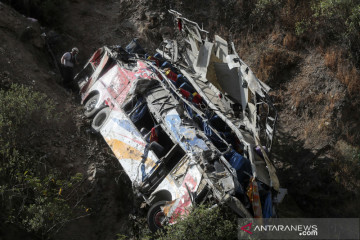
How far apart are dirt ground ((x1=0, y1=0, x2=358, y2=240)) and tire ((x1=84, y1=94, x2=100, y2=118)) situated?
0.60 ft

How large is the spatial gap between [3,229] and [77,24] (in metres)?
10.0

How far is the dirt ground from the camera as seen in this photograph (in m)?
8.04

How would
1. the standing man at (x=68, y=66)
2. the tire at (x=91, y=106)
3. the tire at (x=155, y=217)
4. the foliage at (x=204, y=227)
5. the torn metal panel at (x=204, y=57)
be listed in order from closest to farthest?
the foliage at (x=204, y=227)
the tire at (x=155, y=217)
the torn metal panel at (x=204, y=57)
the tire at (x=91, y=106)
the standing man at (x=68, y=66)


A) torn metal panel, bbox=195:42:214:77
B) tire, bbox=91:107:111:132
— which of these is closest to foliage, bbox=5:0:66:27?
tire, bbox=91:107:111:132

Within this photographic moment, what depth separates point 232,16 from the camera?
13031mm

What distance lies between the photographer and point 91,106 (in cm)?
950

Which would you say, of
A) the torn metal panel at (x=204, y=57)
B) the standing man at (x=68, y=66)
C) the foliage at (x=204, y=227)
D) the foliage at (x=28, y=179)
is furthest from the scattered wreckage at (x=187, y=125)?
Answer: the foliage at (x=28, y=179)

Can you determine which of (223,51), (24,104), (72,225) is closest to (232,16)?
(223,51)

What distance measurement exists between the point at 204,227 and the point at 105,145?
4024mm

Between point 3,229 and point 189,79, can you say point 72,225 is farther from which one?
point 189,79

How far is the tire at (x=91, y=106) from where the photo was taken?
932 centimetres

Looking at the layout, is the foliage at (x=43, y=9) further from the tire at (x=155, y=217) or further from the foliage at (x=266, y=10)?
the tire at (x=155, y=217)

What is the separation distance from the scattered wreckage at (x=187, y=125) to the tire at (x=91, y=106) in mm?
27

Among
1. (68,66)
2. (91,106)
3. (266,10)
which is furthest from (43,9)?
(266,10)
